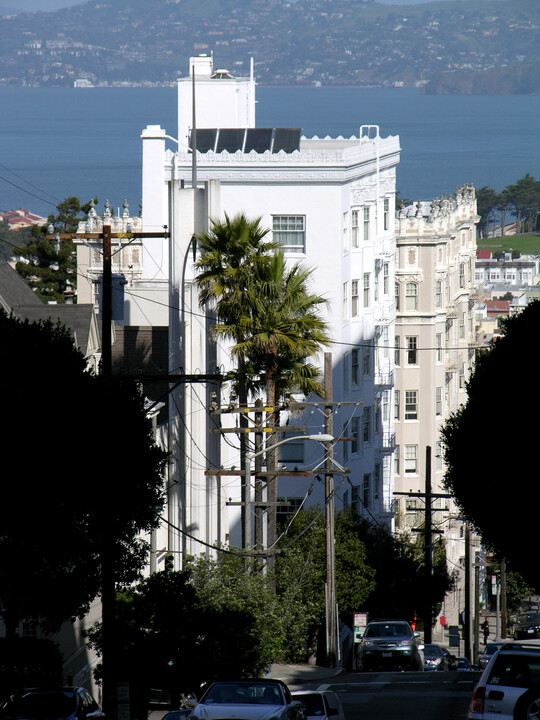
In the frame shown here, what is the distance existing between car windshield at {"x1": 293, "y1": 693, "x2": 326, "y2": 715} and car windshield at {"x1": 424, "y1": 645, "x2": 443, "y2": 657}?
78.8ft

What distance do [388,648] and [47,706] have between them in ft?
66.0

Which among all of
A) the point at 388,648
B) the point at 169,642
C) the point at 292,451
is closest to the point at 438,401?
the point at 292,451

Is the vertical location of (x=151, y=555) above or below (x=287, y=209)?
below

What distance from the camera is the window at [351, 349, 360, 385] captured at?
58312 mm

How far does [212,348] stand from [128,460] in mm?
21136

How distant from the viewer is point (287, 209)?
5497 cm

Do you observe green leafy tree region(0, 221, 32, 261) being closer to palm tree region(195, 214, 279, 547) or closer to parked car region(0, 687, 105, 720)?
palm tree region(195, 214, 279, 547)

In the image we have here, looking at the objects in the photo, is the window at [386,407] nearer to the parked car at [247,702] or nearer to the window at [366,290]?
the window at [366,290]

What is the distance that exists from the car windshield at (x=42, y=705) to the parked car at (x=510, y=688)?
6.46 meters

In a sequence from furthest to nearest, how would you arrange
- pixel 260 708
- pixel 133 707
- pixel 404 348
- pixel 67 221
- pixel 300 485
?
pixel 67 221, pixel 404 348, pixel 300 485, pixel 133 707, pixel 260 708

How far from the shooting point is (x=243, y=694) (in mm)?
20516

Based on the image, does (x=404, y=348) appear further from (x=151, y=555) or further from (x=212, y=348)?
(x=151, y=555)

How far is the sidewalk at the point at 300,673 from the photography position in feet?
121

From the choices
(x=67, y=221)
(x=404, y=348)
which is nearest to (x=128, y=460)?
(x=404, y=348)
